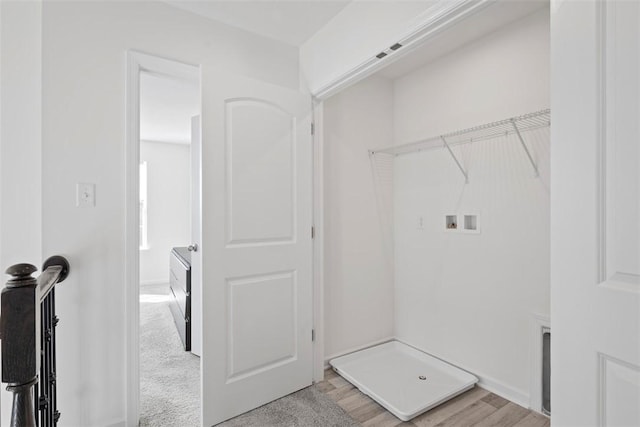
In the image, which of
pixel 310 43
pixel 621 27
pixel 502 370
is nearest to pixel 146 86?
pixel 310 43

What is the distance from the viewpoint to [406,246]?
115 inches

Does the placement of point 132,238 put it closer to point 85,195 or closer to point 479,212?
point 85,195

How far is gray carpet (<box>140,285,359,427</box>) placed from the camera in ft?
6.24

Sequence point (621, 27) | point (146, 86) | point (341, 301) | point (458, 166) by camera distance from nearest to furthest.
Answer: point (621, 27) → point (458, 166) → point (341, 301) → point (146, 86)

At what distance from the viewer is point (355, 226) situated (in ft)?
9.18

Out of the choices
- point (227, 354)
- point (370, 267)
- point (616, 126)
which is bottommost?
point (227, 354)

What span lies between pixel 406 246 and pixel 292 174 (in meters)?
1.34

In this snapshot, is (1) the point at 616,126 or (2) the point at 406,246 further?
(2) the point at 406,246

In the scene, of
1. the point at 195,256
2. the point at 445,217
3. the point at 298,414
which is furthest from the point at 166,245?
the point at 445,217

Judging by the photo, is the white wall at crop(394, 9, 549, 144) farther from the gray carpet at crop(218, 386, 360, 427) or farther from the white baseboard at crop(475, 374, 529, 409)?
the gray carpet at crop(218, 386, 360, 427)

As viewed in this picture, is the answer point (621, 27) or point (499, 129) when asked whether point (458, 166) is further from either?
point (621, 27)

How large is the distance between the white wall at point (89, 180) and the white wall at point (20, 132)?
6cm

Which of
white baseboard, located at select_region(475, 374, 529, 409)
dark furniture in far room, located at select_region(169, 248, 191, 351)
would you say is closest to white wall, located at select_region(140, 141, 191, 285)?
dark furniture in far room, located at select_region(169, 248, 191, 351)

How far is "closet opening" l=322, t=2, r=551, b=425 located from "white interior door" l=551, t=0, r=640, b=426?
940mm
